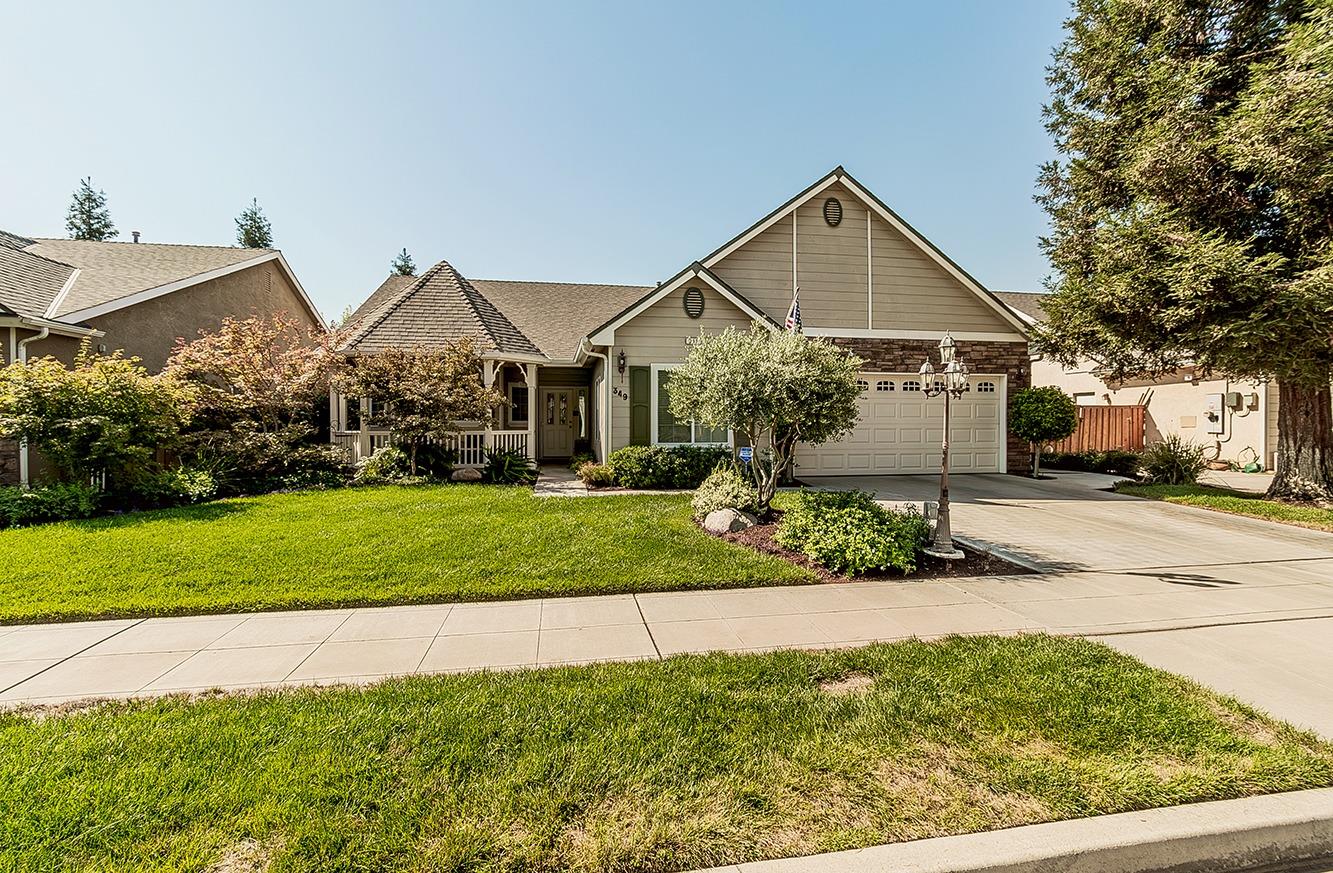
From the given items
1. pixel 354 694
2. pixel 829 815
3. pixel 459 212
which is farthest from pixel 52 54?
pixel 829 815

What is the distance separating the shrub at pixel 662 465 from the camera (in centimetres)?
1153

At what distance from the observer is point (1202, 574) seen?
6090mm

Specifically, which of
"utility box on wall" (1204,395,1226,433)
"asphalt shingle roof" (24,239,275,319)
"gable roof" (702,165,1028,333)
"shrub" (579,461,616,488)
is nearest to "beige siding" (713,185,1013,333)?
"gable roof" (702,165,1028,333)

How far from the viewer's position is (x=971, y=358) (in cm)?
1409

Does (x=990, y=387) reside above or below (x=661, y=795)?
above

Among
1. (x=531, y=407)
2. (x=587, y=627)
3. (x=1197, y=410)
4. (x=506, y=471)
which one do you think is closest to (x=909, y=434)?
(x=1197, y=410)

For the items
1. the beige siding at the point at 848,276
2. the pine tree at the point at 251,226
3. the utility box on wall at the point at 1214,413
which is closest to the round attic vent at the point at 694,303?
the beige siding at the point at 848,276

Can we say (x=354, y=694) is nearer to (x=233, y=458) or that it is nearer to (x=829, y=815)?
(x=829, y=815)

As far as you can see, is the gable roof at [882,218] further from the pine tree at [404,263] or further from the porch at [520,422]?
the pine tree at [404,263]

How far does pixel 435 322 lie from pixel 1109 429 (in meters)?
19.7

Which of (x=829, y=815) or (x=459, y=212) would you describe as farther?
(x=459, y=212)

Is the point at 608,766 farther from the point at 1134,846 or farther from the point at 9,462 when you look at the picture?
the point at 9,462

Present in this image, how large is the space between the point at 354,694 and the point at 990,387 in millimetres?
15302

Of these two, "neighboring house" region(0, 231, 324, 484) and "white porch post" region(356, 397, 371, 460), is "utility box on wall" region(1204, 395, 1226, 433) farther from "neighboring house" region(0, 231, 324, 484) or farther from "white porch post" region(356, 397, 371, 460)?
"neighboring house" region(0, 231, 324, 484)
